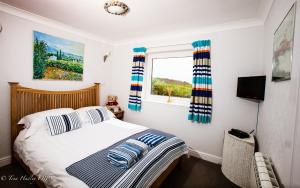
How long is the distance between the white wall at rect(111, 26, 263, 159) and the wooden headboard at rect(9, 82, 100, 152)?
5.51 ft

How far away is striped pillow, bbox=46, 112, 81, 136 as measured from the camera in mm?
2260

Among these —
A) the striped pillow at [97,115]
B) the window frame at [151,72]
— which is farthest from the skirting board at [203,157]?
the striped pillow at [97,115]

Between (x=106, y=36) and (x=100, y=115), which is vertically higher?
(x=106, y=36)

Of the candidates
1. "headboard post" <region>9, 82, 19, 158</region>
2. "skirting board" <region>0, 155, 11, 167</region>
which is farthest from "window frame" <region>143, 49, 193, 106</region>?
"skirting board" <region>0, 155, 11, 167</region>

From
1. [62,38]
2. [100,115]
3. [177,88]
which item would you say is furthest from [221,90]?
[62,38]

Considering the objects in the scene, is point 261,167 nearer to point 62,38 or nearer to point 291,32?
point 291,32

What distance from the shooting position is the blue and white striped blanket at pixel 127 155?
149 centimetres

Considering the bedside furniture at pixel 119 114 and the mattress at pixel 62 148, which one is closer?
the mattress at pixel 62 148

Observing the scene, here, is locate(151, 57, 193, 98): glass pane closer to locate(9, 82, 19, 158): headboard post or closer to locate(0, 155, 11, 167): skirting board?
locate(9, 82, 19, 158): headboard post

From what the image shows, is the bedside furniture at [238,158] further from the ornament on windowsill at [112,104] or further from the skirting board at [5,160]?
the skirting board at [5,160]

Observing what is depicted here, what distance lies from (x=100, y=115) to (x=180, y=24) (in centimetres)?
223

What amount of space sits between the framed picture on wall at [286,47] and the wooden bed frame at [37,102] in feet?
5.33

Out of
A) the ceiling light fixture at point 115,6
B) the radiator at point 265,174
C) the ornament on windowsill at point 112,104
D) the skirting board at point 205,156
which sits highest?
the ceiling light fixture at point 115,6

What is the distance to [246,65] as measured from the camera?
2434 mm
